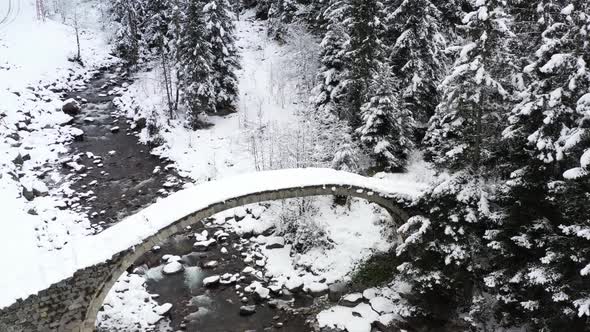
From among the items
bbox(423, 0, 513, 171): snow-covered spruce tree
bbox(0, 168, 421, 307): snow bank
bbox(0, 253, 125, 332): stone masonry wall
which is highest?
bbox(423, 0, 513, 171): snow-covered spruce tree

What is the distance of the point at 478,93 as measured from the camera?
1812 cm

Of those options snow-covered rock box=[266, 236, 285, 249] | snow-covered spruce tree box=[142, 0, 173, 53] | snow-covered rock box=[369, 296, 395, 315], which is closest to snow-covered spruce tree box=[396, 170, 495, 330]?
snow-covered rock box=[369, 296, 395, 315]

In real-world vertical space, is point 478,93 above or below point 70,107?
above

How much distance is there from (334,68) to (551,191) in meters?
17.4

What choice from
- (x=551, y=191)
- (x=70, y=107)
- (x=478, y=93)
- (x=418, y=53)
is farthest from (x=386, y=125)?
(x=70, y=107)

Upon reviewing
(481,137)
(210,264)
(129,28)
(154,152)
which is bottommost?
(210,264)

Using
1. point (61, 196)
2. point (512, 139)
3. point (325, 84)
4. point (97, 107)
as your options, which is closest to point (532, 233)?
point (512, 139)

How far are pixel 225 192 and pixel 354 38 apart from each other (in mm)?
11917

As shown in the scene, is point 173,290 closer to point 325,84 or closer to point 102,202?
point 102,202

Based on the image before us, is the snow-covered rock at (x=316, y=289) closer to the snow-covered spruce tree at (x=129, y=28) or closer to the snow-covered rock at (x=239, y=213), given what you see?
the snow-covered rock at (x=239, y=213)

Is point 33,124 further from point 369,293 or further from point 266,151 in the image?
point 369,293

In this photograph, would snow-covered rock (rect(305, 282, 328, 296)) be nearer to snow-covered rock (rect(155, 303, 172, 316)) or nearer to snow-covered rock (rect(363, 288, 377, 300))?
snow-covered rock (rect(363, 288, 377, 300))

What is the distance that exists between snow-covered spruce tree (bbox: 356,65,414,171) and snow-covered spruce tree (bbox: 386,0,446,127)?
0.91 metres

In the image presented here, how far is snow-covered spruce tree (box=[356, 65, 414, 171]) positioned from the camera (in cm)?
2567
